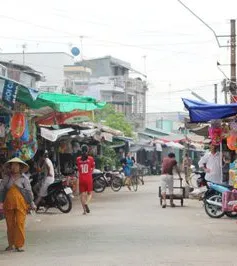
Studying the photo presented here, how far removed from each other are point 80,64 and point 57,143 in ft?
119

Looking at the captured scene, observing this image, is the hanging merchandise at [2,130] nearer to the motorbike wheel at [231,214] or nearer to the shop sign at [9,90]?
the shop sign at [9,90]

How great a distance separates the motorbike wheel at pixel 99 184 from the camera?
25.8m

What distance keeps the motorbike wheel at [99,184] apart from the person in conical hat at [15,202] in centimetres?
1575

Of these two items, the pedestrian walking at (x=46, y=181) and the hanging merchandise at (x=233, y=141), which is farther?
the pedestrian walking at (x=46, y=181)

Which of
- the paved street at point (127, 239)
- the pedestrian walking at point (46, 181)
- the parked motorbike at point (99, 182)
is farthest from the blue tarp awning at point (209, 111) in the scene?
the parked motorbike at point (99, 182)

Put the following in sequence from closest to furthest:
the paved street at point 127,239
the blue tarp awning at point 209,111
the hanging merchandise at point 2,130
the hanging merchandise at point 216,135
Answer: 1. the paved street at point 127,239
2. the blue tarp awning at point 209,111
3. the hanging merchandise at point 2,130
4. the hanging merchandise at point 216,135

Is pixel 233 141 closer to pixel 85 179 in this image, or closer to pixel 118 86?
pixel 85 179

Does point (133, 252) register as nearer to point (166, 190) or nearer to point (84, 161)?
point (84, 161)

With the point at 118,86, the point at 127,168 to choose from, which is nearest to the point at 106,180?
the point at 127,168

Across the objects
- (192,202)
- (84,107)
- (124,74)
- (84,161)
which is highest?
(124,74)

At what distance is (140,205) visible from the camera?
19.0 m

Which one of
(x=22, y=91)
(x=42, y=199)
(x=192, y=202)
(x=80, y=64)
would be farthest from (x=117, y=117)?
(x=22, y=91)

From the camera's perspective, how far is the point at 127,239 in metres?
10.8

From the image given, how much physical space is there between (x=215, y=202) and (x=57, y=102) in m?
4.68
